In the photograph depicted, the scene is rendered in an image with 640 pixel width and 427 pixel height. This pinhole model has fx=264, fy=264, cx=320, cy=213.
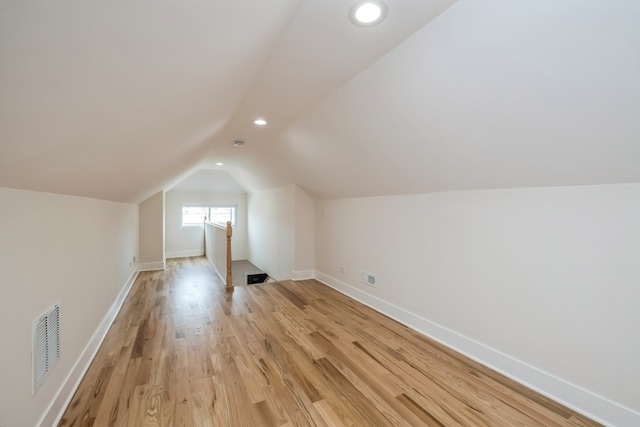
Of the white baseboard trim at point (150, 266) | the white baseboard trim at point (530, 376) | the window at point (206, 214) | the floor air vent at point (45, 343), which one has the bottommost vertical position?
the white baseboard trim at point (530, 376)

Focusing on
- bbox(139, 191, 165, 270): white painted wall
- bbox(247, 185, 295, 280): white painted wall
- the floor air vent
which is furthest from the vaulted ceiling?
bbox(139, 191, 165, 270): white painted wall

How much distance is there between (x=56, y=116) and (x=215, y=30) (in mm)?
640

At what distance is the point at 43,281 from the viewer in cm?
148

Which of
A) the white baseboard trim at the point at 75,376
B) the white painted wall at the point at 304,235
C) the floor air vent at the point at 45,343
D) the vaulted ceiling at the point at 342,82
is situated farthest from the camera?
the white painted wall at the point at 304,235

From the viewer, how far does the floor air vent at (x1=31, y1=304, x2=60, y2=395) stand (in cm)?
137

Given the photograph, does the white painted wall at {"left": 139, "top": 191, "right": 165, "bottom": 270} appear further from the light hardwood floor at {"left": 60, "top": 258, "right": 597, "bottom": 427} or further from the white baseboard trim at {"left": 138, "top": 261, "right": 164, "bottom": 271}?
the light hardwood floor at {"left": 60, "top": 258, "right": 597, "bottom": 427}

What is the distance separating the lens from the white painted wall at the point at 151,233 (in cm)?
542

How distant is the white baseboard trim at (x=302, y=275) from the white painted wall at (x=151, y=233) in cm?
300

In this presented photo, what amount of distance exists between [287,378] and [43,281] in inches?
64.5

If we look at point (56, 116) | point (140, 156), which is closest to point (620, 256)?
point (56, 116)

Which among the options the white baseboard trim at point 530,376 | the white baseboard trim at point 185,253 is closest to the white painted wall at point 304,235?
the white baseboard trim at point 530,376

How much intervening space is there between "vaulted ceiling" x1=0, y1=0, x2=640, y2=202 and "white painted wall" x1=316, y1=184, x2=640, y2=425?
21 centimetres

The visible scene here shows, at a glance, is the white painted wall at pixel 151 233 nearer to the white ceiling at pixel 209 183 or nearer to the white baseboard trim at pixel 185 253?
the white ceiling at pixel 209 183

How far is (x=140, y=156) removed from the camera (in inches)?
82.2
